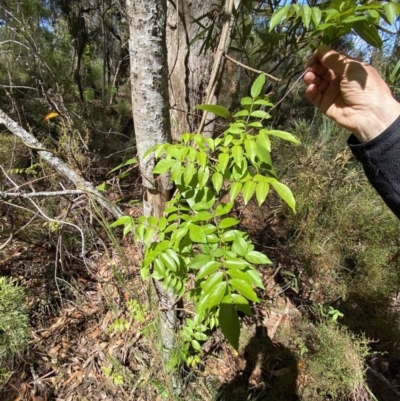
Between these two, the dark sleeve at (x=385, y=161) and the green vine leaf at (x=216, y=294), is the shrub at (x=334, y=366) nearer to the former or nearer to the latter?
the dark sleeve at (x=385, y=161)

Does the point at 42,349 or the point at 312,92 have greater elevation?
the point at 312,92

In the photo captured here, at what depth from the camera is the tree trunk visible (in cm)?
83

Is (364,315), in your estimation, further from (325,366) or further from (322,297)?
(325,366)

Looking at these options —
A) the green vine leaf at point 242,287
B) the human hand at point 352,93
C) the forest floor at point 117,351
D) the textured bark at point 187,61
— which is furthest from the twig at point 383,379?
the textured bark at point 187,61

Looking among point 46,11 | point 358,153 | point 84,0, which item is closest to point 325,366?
point 358,153

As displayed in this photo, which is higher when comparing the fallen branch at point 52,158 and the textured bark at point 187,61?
the textured bark at point 187,61

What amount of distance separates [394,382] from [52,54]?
446cm

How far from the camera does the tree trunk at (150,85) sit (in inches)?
32.5

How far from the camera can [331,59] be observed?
0.93 metres

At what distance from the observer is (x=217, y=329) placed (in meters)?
2.04

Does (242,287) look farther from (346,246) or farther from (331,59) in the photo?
(346,246)

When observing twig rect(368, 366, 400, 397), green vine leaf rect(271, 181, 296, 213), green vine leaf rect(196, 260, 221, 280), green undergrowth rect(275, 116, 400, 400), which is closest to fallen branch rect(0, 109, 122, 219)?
green vine leaf rect(196, 260, 221, 280)

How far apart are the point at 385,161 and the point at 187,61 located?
910mm

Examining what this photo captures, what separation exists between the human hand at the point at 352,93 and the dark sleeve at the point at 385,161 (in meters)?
0.08
